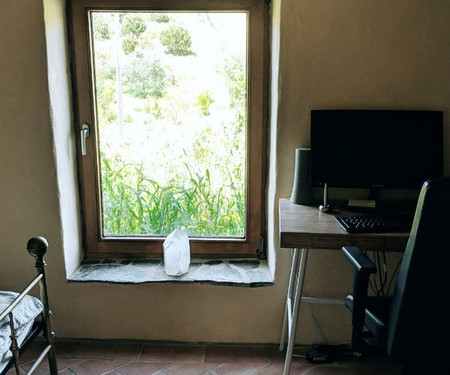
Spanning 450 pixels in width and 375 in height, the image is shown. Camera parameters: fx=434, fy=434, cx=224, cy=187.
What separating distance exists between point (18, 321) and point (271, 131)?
5.02 feet

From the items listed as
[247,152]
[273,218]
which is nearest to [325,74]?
[247,152]

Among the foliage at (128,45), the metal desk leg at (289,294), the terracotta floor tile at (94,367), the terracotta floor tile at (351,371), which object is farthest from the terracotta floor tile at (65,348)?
the foliage at (128,45)

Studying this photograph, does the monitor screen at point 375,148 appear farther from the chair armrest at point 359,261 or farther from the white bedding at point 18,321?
the white bedding at point 18,321

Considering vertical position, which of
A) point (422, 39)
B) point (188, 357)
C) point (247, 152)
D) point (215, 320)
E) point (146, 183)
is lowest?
point (188, 357)

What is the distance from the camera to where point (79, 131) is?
8.21 ft

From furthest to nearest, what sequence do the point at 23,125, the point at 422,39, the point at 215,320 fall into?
1. the point at 215,320
2. the point at 23,125
3. the point at 422,39

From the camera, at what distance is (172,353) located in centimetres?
241

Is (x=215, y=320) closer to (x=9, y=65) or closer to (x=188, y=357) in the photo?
(x=188, y=357)

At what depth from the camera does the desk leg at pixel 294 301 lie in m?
1.90

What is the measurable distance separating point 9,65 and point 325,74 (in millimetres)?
1609

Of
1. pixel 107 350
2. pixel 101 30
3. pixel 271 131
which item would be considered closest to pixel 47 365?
pixel 107 350

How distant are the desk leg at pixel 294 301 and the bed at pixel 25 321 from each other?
1074mm

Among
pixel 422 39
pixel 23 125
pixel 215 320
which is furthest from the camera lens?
pixel 215 320

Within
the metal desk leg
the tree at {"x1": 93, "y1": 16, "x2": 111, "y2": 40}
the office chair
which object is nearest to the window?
the tree at {"x1": 93, "y1": 16, "x2": 111, "y2": 40}
